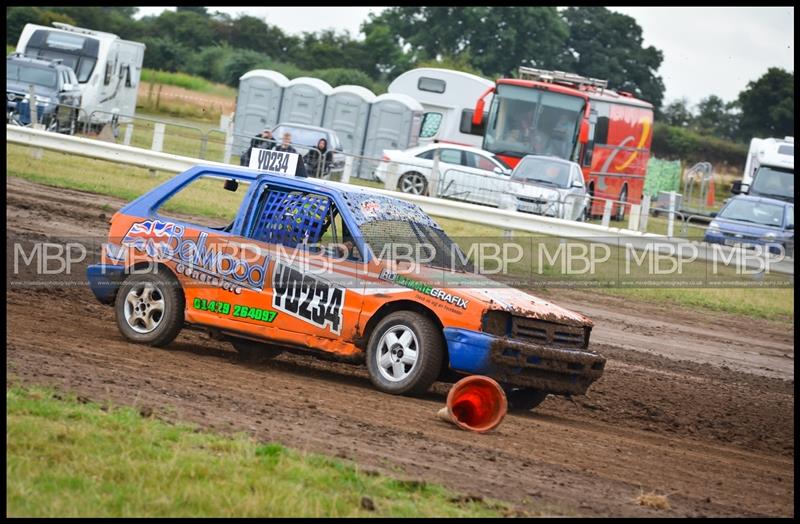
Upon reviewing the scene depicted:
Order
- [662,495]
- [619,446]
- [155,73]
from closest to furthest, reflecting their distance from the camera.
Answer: [662,495], [619,446], [155,73]

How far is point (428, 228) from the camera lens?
385 inches

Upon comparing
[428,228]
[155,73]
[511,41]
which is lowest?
[428,228]

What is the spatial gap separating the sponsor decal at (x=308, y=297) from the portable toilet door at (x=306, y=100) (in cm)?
2711

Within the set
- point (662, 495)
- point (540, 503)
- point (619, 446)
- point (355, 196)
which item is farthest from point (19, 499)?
point (355, 196)

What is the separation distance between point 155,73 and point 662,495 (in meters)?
58.9

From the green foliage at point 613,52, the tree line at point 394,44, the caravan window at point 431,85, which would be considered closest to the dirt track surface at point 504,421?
the caravan window at point 431,85

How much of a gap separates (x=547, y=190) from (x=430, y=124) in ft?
38.3

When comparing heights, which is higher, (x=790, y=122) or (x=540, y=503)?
(x=790, y=122)

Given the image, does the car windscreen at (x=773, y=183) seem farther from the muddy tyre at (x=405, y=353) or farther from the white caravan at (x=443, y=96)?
the muddy tyre at (x=405, y=353)

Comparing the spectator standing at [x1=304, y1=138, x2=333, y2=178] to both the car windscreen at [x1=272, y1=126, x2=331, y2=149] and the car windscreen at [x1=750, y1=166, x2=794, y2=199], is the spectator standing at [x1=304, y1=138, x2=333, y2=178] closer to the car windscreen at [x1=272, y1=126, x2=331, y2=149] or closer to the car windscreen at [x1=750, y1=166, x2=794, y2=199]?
the car windscreen at [x1=272, y1=126, x2=331, y2=149]

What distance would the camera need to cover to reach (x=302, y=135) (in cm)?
A: 3039

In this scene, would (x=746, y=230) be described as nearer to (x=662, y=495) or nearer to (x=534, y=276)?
(x=534, y=276)

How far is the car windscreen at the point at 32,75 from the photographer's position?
3095 centimetres

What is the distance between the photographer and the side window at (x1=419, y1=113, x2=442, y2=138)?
3538 cm
